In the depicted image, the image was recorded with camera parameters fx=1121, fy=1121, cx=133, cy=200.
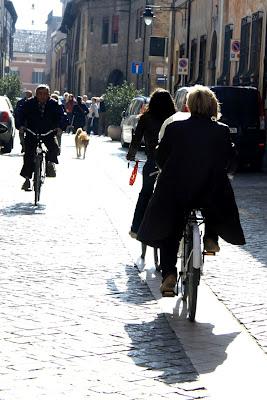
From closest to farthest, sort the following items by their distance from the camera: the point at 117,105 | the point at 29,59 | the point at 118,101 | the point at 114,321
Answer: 1. the point at 114,321
2. the point at 117,105
3. the point at 118,101
4. the point at 29,59

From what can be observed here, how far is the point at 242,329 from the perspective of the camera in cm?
698

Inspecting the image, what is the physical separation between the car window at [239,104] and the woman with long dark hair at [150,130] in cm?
1318

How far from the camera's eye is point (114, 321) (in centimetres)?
710

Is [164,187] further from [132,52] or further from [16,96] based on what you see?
[132,52]

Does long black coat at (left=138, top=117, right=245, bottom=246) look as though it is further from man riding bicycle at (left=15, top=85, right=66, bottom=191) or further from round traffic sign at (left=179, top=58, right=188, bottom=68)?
round traffic sign at (left=179, top=58, right=188, bottom=68)

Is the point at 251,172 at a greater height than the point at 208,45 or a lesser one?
lesser

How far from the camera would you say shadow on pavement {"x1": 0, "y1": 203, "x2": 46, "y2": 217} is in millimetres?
14000

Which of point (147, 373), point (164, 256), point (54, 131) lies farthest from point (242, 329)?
point (54, 131)

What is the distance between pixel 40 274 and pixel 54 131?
21.9 feet

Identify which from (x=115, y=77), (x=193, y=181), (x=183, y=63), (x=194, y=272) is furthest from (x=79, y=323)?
(x=115, y=77)

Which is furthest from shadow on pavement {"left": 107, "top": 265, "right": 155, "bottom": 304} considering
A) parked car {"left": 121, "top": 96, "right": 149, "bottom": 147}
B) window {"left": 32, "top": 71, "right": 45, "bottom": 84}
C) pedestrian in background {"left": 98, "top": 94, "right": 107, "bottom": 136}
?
window {"left": 32, "top": 71, "right": 45, "bottom": 84}

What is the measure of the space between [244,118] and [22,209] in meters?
9.45

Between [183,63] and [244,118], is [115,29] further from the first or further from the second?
[244,118]

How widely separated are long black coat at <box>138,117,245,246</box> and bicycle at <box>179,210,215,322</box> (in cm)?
11
